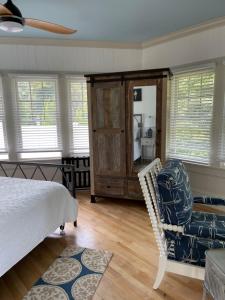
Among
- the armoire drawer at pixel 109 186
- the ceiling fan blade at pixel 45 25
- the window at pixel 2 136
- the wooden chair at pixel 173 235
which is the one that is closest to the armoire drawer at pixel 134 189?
the armoire drawer at pixel 109 186

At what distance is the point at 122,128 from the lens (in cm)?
322

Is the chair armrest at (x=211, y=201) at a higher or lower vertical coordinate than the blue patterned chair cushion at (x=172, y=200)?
lower

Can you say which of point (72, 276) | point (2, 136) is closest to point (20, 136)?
point (2, 136)

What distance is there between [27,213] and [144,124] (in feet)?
6.32

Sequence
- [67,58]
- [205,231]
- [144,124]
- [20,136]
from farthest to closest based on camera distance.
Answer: [20,136]
[67,58]
[144,124]
[205,231]

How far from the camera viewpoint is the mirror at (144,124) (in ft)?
9.95

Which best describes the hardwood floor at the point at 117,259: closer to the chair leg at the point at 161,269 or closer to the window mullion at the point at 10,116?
the chair leg at the point at 161,269

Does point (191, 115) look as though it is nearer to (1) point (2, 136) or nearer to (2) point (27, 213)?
(2) point (27, 213)

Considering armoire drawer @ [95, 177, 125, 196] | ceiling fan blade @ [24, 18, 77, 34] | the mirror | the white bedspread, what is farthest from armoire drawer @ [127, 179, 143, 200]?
ceiling fan blade @ [24, 18, 77, 34]

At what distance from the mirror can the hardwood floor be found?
2.70ft

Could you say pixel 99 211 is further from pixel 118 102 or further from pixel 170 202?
pixel 170 202

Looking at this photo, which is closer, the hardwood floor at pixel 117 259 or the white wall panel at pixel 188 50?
the hardwood floor at pixel 117 259

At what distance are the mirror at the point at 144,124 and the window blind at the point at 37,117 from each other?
5.05 feet

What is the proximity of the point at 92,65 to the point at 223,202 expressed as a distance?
9.94ft
